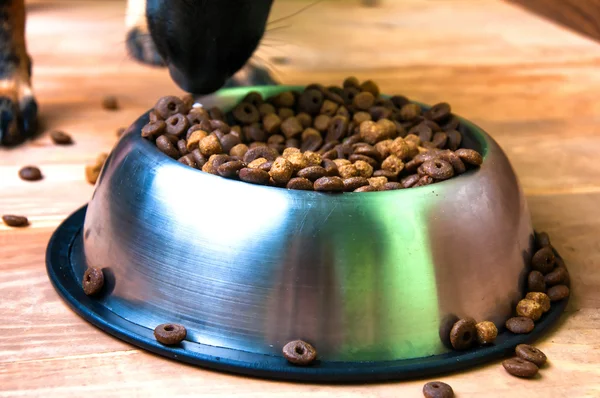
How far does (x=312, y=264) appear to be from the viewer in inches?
36.3

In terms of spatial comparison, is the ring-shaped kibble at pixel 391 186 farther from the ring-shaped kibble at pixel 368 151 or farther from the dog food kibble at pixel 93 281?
the dog food kibble at pixel 93 281

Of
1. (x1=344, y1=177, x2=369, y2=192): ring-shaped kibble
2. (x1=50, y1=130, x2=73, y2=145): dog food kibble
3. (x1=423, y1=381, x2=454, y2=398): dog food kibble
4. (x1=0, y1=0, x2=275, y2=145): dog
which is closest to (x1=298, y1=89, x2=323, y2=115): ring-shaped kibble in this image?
(x1=0, y1=0, x2=275, y2=145): dog

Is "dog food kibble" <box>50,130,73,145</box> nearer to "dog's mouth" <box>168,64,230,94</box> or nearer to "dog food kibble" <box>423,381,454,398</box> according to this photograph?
"dog's mouth" <box>168,64,230,94</box>

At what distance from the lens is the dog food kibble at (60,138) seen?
5.60ft

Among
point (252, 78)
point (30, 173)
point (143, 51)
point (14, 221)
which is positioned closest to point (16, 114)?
point (30, 173)

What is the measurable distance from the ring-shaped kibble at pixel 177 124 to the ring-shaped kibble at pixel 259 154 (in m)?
0.12

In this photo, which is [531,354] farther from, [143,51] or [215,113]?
[143,51]

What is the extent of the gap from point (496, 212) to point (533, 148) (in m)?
0.81

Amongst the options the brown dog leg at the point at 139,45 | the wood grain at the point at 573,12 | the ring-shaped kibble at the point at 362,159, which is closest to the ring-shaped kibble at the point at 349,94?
the ring-shaped kibble at the point at 362,159

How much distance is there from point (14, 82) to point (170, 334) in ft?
3.22

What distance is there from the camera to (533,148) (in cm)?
178

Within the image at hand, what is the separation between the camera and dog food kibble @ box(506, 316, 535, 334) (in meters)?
1.00

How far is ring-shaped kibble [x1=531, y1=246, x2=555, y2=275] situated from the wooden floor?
0.07 meters

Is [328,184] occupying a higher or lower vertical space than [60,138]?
higher
